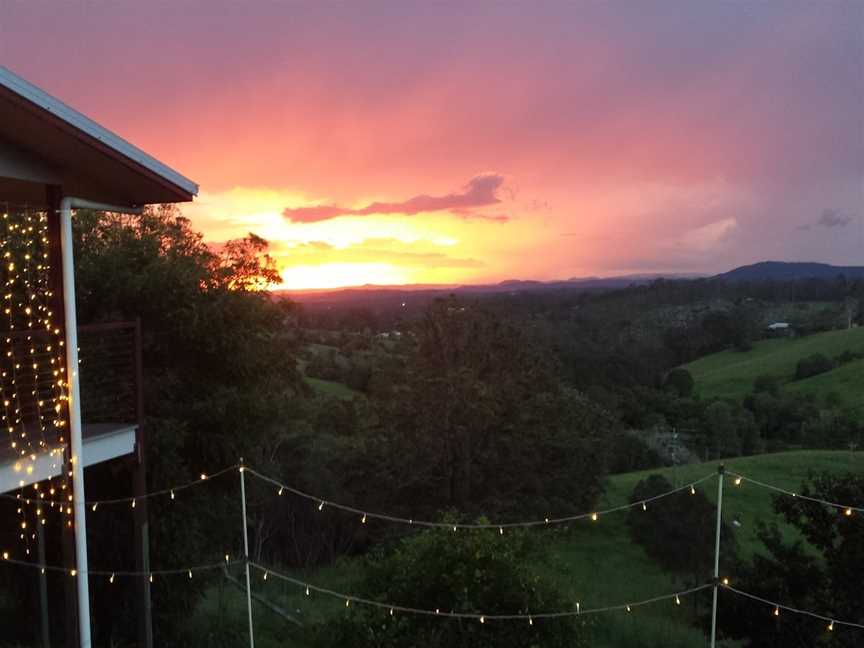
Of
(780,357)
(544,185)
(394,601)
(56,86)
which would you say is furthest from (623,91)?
(780,357)

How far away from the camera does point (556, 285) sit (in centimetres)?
4659

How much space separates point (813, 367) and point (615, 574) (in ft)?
98.3

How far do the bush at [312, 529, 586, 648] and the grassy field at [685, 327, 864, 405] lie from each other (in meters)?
33.8

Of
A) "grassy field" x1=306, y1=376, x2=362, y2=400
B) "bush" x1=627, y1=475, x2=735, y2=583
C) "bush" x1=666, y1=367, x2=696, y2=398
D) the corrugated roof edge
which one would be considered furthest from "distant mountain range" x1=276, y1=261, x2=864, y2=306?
the corrugated roof edge

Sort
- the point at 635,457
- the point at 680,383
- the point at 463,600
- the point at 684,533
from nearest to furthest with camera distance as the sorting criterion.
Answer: the point at 463,600 < the point at 684,533 < the point at 635,457 < the point at 680,383

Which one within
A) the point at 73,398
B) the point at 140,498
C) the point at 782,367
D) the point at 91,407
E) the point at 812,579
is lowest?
the point at 782,367

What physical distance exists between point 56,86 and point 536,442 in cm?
1207

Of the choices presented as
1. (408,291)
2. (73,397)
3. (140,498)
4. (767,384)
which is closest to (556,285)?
(767,384)

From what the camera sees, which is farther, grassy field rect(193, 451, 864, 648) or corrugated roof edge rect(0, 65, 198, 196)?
grassy field rect(193, 451, 864, 648)

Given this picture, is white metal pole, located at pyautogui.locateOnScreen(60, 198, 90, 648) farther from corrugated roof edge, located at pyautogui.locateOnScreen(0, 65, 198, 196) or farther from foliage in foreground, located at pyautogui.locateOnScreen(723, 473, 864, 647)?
foliage in foreground, located at pyautogui.locateOnScreen(723, 473, 864, 647)

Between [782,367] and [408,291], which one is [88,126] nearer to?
[408,291]

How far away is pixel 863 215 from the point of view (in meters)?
21.1

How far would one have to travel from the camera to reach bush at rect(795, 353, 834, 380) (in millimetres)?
41744

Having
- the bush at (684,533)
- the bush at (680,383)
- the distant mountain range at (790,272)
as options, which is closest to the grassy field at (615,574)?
the bush at (684,533)
